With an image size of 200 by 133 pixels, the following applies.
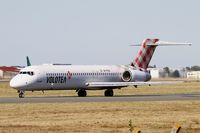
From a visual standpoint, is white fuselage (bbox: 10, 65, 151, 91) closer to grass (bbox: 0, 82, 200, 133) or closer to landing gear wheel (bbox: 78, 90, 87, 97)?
landing gear wheel (bbox: 78, 90, 87, 97)

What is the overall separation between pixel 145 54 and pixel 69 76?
969cm

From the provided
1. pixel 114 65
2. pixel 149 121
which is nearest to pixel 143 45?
pixel 114 65

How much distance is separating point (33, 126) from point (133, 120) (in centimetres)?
522

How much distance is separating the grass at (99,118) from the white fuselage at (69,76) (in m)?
16.6

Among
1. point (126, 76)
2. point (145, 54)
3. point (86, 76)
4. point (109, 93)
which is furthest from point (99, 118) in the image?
point (145, 54)

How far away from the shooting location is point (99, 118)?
29.7m

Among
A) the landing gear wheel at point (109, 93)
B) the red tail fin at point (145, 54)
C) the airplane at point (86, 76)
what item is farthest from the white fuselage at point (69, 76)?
the red tail fin at point (145, 54)

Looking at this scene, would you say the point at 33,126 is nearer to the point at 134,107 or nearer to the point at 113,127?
the point at 113,127

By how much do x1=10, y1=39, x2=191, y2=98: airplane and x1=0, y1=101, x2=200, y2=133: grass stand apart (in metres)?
16.8

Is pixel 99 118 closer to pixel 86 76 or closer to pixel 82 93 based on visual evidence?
pixel 86 76

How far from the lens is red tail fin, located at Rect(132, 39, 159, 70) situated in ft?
203

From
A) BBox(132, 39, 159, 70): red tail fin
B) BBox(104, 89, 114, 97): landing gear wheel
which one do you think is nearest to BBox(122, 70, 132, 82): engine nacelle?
A: BBox(132, 39, 159, 70): red tail fin

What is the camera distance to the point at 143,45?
204 ft

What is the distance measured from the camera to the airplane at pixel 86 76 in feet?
177
